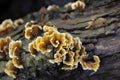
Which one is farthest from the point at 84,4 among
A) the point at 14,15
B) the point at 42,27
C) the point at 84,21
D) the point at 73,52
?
the point at 14,15

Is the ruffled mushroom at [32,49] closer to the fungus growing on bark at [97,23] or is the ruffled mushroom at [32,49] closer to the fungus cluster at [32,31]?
the fungus cluster at [32,31]

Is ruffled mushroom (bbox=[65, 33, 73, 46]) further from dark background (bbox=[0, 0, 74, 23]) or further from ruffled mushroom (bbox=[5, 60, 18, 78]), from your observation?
dark background (bbox=[0, 0, 74, 23])

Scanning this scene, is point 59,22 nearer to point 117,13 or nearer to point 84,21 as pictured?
point 84,21

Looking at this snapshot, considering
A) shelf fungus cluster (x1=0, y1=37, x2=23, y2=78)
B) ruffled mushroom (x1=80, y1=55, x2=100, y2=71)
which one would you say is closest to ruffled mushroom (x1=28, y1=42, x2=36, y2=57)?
shelf fungus cluster (x1=0, y1=37, x2=23, y2=78)

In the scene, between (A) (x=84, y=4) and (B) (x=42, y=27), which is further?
(A) (x=84, y=4)

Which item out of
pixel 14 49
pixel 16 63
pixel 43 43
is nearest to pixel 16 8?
pixel 14 49

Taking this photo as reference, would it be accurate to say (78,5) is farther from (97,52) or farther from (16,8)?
(16,8)

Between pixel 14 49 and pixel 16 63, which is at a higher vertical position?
pixel 14 49
